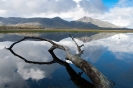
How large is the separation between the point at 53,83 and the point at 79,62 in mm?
3099

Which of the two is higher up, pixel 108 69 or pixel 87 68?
pixel 87 68

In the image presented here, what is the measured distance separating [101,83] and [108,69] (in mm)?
6605

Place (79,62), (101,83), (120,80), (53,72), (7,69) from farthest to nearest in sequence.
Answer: (7,69) < (53,72) < (79,62) < (120,80) < (101,83)

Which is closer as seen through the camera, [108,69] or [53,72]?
[53,72]

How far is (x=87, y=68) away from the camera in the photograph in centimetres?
1305

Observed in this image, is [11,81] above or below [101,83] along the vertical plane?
below

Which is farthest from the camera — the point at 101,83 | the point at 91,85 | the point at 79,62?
the point at 79,62

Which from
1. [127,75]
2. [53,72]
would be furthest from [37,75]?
[127,75]

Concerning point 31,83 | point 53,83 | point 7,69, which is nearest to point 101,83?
point 53,83

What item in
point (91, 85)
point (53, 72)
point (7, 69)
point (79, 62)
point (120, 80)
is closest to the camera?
point (91, 85)

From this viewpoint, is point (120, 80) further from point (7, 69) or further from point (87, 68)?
point (7, 69)

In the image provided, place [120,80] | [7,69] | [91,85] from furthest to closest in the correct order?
[7,69]
[120,80]
[91,85]

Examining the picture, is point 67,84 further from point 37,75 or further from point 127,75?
point 127,75

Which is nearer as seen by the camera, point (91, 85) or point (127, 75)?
point (91, 85)
